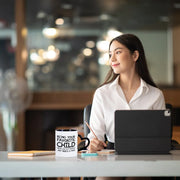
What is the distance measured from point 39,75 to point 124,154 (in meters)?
4.62

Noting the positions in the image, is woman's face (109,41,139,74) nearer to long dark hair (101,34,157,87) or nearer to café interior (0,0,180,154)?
long dark hair (101,34,157,87)

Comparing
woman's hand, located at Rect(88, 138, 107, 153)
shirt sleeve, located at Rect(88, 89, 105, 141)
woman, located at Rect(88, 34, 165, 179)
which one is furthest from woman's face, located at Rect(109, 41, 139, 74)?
woman's hand, located at Rect(88, 138, 107, 153)

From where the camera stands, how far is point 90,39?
663 centimetres

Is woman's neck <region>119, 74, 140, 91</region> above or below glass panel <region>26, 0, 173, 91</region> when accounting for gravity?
below

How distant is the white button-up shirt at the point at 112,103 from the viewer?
2.45 meters

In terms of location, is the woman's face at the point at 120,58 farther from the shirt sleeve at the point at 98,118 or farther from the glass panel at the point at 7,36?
the glass panel at the point at 7,36

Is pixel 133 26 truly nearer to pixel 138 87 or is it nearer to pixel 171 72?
pixel 171 72

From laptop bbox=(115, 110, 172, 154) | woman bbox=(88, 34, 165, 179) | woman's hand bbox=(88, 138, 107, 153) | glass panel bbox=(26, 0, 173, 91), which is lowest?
woman's hand bbox=(88, 138, 107, 153)

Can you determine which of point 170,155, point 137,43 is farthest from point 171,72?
point 170,155

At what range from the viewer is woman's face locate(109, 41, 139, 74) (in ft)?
8.13

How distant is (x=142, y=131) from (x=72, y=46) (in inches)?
185

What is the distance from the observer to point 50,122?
6348 mm

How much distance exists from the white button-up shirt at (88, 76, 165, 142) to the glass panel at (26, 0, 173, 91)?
4.00m

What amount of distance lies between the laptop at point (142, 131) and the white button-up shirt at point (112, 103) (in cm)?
45
